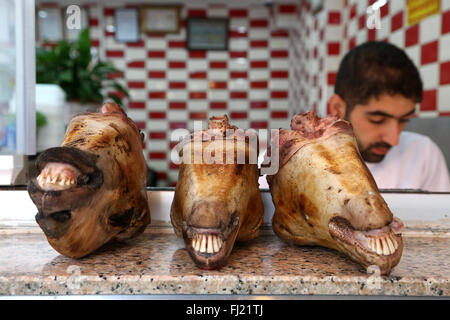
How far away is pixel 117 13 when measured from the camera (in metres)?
3.63

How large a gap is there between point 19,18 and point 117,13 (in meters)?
3.06

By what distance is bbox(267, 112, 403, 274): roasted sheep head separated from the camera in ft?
1.63

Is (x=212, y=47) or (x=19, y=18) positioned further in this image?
(x=212, y=47)

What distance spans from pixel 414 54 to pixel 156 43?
2544 millimetres

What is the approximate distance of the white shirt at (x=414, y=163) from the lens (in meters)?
1.43

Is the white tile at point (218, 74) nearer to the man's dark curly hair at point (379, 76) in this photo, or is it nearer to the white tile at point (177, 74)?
the white tile at point (177, 74)

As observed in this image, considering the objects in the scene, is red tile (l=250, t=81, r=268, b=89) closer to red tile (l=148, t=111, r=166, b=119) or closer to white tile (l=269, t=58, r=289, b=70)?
white tile (l=269, t=58, r=289, b=70)

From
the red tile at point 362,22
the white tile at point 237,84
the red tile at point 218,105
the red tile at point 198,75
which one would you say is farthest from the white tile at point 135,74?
the red tile at point 362,22

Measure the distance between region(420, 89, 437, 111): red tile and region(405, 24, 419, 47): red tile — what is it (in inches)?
9.9

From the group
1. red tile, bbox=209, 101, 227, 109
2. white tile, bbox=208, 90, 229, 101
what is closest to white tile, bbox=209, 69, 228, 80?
white tile, bbox=208, 90, 229, 101

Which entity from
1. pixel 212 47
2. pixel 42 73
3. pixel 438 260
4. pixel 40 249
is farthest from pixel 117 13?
pixel 438 260

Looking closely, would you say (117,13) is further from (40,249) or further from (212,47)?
(40,249)
